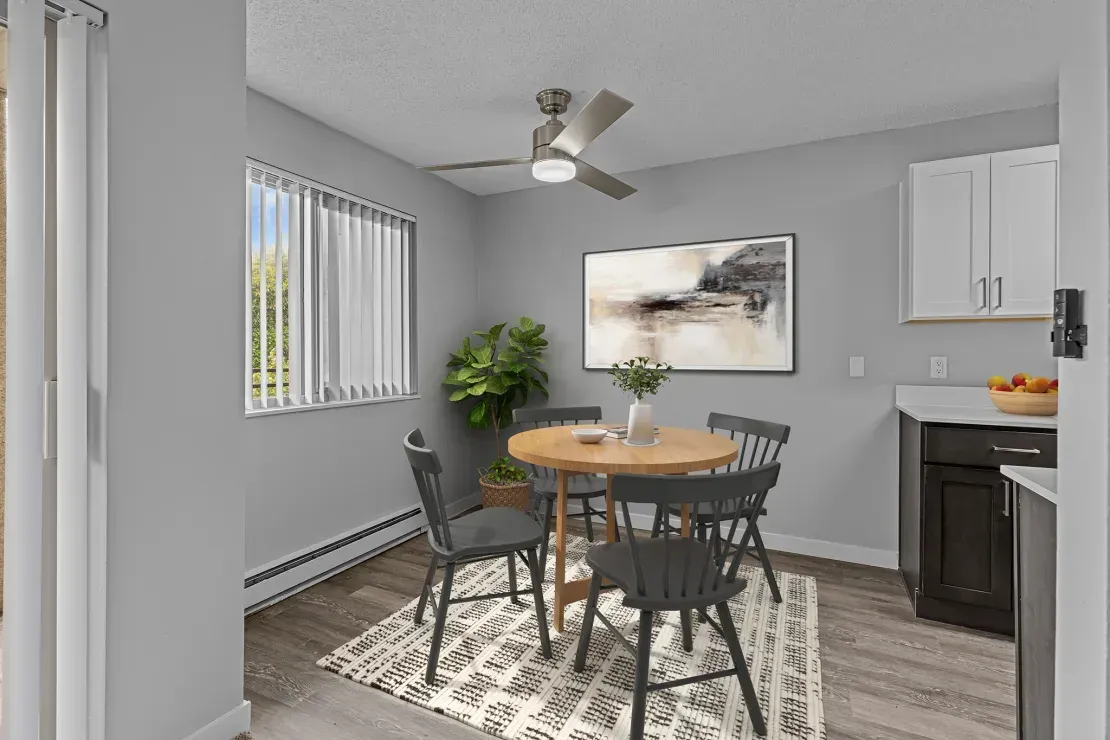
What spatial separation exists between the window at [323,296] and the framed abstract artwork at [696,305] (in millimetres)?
1324

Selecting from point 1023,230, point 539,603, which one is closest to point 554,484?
point 539,603

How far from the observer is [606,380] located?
156 inches

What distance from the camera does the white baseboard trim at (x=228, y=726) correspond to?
163 cm

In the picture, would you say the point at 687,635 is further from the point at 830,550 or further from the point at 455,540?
the point at 830,550

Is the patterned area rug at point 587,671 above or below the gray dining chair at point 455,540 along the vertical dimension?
below

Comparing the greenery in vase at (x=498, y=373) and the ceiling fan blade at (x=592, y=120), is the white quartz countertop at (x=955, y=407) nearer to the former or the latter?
the ceiling fan blade at (x=592, y=120)

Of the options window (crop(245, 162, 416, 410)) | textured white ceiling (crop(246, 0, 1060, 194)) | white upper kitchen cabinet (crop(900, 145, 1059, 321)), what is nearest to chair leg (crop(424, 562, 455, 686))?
window (crop(245, 162, 416, 410))

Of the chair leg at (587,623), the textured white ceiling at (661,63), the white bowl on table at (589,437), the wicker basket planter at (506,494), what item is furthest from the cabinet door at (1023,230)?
the wicker basket planter at (506,494)

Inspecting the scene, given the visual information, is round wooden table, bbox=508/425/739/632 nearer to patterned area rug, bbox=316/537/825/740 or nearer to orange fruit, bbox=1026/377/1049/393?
patterned area rug, bbox=316/537/825/740

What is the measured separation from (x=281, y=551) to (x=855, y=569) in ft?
10.3

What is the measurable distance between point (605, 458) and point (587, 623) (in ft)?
2.00

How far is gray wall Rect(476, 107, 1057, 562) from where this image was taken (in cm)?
297

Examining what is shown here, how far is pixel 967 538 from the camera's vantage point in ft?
7.97

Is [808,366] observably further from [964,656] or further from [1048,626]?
[1048,626]
